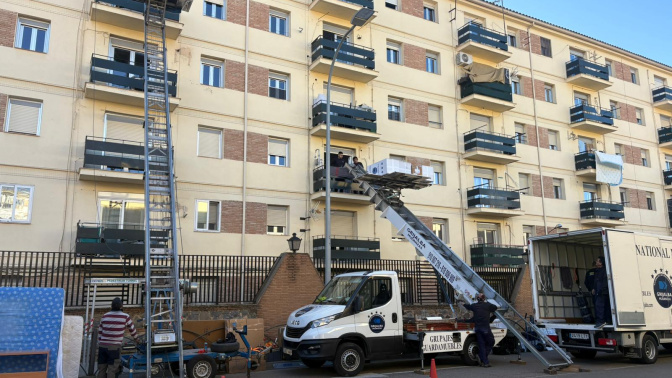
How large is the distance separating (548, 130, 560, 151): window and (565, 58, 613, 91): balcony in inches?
132

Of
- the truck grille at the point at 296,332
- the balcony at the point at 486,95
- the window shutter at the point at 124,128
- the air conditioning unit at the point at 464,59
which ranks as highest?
the air conditioning unit at the point at 464,59

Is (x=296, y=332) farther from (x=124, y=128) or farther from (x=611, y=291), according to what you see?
(x=124, y=128)

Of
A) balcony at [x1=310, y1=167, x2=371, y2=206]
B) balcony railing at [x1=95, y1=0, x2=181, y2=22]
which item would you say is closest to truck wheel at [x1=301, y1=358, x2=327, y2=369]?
balcony at [x1=310, y1=167, x2=371, y2=206]

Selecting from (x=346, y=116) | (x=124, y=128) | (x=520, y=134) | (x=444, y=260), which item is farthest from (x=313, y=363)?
(x=520, y=134)

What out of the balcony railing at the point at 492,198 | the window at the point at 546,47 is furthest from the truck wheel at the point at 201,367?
the window at the point at 546,47

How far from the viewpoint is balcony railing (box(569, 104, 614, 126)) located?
29781 millimetres

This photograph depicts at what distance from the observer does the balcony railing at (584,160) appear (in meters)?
29.4

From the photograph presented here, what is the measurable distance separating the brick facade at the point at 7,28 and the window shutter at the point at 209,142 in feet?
22.4

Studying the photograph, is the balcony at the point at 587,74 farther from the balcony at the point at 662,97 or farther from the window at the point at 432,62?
the window at the point at 432,62

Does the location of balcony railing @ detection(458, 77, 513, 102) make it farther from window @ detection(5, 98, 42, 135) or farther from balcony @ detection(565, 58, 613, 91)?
→ window @ detection(5, 98, 42, 135)

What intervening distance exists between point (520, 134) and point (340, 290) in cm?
1852

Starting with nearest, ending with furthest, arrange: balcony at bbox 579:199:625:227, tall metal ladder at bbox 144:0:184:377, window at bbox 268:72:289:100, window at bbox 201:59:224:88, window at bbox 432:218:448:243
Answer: tall metal ladder at bbox 144:0:184:377 → window at bbox 201:59:224:88 → window at bbox 268:72:289:100 → window at bbox 432:218:448:243 → balcony at bbox 579:199:625:227

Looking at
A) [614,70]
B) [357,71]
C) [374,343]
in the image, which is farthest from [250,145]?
[614,70]

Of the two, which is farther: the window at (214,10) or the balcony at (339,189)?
the window at (214,10)
